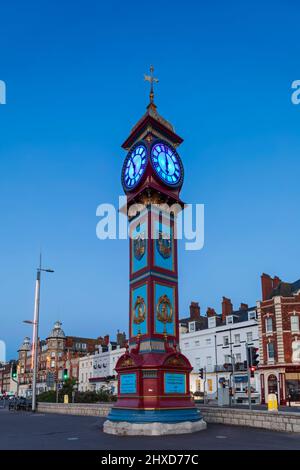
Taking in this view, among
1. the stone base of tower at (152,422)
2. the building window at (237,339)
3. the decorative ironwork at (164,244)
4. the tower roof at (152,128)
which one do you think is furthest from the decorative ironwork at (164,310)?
the building window at (237,339)

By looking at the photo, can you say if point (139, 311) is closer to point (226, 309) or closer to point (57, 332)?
point (226, 309)

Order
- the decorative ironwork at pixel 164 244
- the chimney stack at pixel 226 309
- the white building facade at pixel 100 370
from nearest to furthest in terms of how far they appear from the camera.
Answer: the decorative ironwork at pixel 164 244 < the chimney stack at pixel 226 309 < the white building facade at pixel 100 370

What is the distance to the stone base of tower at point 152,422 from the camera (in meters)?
18.6

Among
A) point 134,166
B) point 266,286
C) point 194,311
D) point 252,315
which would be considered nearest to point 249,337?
point 252,315

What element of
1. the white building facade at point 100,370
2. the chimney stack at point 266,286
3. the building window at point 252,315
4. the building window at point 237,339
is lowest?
the white building facade at point 100,370

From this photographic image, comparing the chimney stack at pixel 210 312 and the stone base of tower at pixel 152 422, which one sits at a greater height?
the chimney stack at pixel 210 312

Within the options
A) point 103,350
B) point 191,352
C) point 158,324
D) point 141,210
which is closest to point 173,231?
point 141,210

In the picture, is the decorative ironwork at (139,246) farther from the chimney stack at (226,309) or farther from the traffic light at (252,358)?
the chimney stack at (226,309)

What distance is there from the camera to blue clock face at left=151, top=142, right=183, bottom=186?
23500mm

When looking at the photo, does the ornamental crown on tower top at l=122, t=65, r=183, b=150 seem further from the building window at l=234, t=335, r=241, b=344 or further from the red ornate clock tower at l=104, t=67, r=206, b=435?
the building window at l=234, t=335, r=241, b=344

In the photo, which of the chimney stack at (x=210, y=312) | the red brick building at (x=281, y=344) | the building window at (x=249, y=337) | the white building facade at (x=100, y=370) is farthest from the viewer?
the white building facade at (x=100, y=370)

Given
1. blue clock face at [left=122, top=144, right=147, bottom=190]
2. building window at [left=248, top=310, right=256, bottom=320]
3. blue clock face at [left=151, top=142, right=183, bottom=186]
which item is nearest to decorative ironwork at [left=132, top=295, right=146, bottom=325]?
blue clock face at [left=122, top=144, right=147, bottom=190]

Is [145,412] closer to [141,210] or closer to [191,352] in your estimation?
[141,210]
